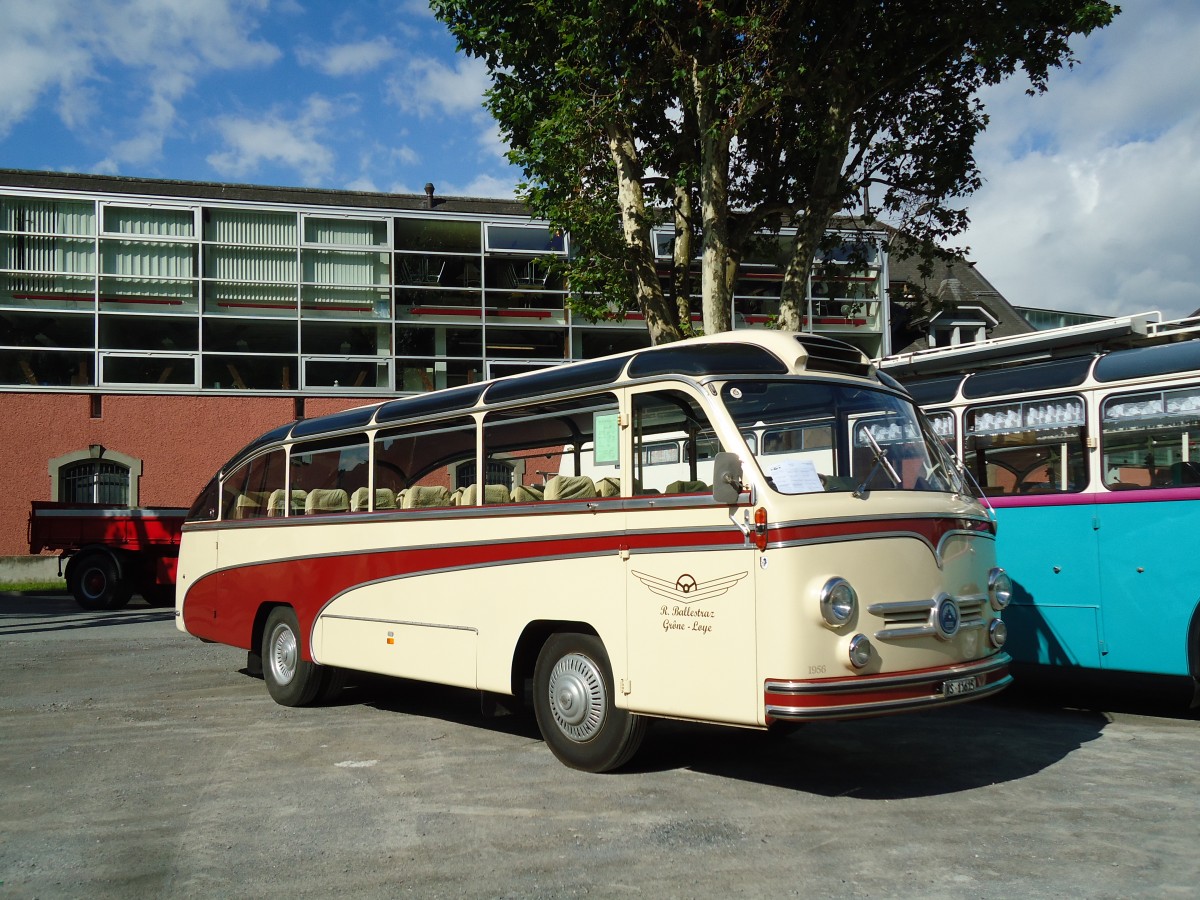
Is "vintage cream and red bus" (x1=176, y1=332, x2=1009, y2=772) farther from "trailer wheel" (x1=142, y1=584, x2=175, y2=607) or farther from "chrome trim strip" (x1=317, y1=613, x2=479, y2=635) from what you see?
"trailer wheel" (x1=142, y1=584, x2=175, y2=607)

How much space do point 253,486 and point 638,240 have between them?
6680 millimetres

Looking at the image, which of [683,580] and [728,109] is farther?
[728,109]

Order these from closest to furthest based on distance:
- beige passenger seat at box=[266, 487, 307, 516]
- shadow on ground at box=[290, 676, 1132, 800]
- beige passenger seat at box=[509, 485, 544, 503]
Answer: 1. shadow on ground at box=[290, 676, 1132, 800]
2. beige passenger seat at box=[509, 485, 544, 503]
3. beige passenger seat at box=[266, 487, 307, 516]

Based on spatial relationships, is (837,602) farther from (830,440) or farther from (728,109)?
(728,109)

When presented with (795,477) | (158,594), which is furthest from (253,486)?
(158,594)

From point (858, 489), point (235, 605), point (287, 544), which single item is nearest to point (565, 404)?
point (858, 489)

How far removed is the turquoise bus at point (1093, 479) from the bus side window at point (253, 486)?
6.16 meters

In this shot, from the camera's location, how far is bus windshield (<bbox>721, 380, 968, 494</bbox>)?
6.52 metres

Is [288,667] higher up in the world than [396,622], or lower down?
lower down

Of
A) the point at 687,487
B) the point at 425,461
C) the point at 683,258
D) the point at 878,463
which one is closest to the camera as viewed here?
the point at 687,487

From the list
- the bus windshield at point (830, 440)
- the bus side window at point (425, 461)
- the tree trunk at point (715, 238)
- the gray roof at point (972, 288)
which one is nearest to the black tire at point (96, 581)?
the tree trunk at point (715, 238)

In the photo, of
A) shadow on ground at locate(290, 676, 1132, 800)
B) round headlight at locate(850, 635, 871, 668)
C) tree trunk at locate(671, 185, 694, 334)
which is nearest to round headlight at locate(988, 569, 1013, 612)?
shadow on ground at locate(290, 676, 1132, 800)

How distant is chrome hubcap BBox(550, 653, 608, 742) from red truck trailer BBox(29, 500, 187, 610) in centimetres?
1717

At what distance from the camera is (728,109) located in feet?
49.1
